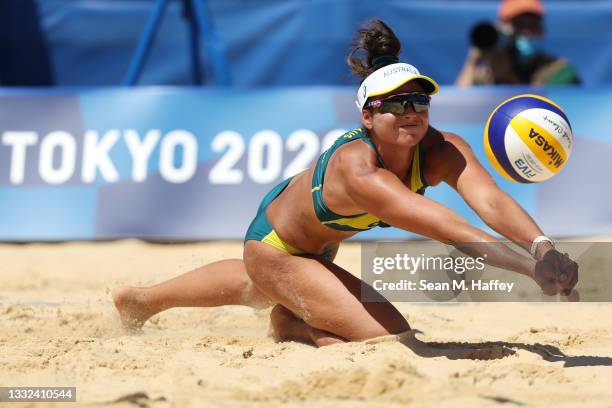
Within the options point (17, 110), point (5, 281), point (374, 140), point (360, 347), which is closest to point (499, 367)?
point (360, 347)

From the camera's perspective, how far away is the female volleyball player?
3801 mm

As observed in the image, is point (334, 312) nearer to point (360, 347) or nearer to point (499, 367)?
point (360, 347)

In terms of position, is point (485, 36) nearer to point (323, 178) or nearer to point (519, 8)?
point (519, 8)

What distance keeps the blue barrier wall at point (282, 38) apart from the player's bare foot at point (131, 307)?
16.3 feet

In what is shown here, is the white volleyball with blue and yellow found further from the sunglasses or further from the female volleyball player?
the sunglasses

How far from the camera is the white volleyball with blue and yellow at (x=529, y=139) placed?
4148 mm

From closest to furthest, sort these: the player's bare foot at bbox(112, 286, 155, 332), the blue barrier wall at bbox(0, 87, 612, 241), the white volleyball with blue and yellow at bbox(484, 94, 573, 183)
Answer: the white volleyball with blue and yellow at bbox(484, 94, 573, 183) < the player's bare foot at bbox(112, 286, 155, 332) < the blue barrier wall at bbox(0, 87, 612, 241)

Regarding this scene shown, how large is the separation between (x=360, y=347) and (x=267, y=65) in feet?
19.1

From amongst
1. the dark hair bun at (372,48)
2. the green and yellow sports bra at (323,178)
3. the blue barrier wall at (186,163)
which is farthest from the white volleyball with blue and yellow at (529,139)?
the blue barrier wall at (186,163)

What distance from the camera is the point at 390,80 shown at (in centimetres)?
402

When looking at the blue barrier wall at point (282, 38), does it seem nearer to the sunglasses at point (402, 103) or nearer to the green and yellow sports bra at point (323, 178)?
the green and yellow sports bra at point (323, 178)

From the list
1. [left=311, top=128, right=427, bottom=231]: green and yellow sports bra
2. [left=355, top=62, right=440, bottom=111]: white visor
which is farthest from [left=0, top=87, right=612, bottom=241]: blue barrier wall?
[left=355, top=62, right=440, bottom=111]: white visor

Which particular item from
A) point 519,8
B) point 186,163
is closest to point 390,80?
point 186,163

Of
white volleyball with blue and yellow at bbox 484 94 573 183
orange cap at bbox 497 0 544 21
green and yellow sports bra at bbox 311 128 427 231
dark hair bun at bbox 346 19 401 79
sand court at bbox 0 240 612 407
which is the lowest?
sand court at bbox 0 240 612 407
